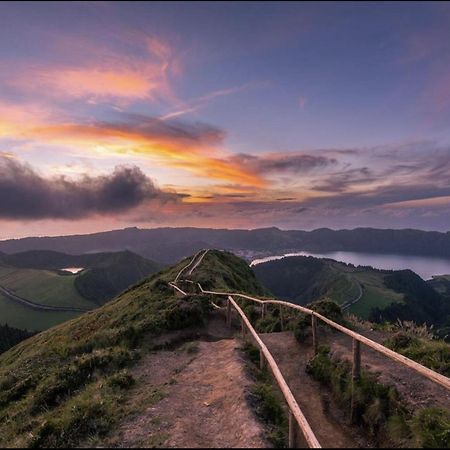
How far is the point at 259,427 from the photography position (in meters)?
7.34

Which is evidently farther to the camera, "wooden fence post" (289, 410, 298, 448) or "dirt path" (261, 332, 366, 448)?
"dirt path" (261, 332, 366, 448)

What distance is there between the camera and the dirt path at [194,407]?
736cm

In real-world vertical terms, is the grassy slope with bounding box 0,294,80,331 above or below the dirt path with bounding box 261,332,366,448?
below

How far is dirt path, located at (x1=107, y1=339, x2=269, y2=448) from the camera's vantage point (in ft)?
24.2

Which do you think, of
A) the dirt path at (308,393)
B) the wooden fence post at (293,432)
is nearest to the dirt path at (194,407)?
the wooden fence post at (293,432)

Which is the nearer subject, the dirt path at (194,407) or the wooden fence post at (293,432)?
the wooden fence post at (293,432)

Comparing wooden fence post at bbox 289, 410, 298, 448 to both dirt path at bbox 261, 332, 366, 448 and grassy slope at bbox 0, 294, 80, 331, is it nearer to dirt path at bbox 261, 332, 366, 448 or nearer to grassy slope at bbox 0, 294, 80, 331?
dirt path at bbox 261, 332, 366, 448

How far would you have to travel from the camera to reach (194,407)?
30.3ft

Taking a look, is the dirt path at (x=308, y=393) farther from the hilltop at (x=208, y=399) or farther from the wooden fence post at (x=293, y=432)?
the wooden fence post at (x=293, y=432)

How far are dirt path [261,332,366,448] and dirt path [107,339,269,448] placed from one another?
1699 mm

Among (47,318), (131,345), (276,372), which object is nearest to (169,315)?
(131,345)

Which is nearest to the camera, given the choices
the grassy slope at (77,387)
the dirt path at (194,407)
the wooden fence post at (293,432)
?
the wooden fence post at (293,432)

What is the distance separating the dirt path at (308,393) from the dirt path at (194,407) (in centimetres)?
170

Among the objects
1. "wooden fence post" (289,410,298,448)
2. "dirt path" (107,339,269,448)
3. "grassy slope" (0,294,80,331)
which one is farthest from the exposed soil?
"grassy slope" (0,294,80,331)
